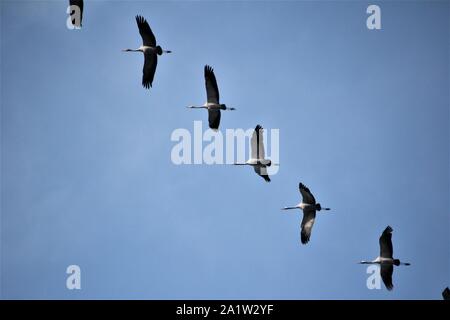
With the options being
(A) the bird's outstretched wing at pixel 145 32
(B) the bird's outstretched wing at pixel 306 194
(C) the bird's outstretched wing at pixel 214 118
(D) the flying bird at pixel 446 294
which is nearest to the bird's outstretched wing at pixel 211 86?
(C) the bird's outstretched wing at pixel 214 118

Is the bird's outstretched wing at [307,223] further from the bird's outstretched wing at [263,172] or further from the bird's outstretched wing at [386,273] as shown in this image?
the bird's outstretched wing at [386,273]

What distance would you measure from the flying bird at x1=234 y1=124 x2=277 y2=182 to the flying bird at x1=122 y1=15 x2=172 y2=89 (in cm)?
429

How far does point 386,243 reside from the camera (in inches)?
1198

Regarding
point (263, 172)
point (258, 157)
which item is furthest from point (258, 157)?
point (263, 172)

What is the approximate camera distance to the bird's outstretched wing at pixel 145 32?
29.6 meters

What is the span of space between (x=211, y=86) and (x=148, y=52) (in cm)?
259

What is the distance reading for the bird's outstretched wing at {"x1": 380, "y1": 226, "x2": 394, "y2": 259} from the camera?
30.0 meters

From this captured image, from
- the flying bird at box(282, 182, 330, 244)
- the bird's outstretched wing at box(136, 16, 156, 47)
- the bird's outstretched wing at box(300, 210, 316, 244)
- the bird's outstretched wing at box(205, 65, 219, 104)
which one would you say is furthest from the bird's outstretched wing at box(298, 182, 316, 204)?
the bird's outstretched wing at box(136, 16, 156, 47)

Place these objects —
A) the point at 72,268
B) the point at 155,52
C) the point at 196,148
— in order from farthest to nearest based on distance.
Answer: the point at 72,268 → the point at 196,148 → the point at 155,52

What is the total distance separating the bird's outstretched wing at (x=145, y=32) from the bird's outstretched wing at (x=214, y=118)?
3.22 metres
